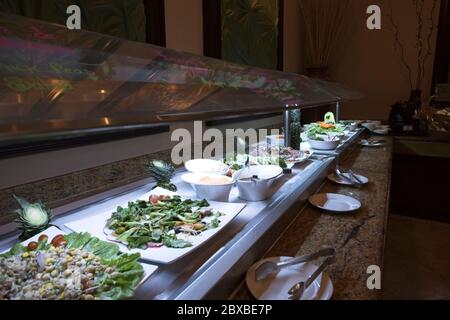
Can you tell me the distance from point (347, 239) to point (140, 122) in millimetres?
809

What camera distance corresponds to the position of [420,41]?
3.87m

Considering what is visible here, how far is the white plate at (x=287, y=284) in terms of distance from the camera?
2.30 feet

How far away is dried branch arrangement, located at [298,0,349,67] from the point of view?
13.0 ft

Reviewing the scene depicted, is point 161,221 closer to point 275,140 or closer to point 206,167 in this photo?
point 206,167

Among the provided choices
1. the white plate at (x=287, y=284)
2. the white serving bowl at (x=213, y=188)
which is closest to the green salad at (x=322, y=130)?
the white serving bowl at (x=213, y=188)

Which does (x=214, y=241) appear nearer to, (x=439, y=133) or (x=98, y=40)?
(x=98, y=40)

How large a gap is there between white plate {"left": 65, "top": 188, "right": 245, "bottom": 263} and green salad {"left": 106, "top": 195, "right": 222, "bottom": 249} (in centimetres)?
1

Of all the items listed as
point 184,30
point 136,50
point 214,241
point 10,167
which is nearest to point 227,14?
point 184,30

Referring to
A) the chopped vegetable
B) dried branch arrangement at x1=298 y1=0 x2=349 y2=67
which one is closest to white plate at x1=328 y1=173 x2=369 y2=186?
the chopped vegetable

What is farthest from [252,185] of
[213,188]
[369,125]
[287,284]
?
[369,125]

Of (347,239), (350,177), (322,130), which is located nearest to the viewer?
(347,239)

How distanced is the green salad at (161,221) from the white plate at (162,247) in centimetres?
1

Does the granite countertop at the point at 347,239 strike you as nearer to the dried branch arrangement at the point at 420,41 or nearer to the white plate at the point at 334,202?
the white plate at the point at 334,202

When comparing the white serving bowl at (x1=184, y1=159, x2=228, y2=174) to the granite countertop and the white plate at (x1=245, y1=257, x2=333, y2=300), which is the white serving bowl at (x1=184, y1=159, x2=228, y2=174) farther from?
the white plate at (x1=245, y1=257, x2=333, y2=300)
